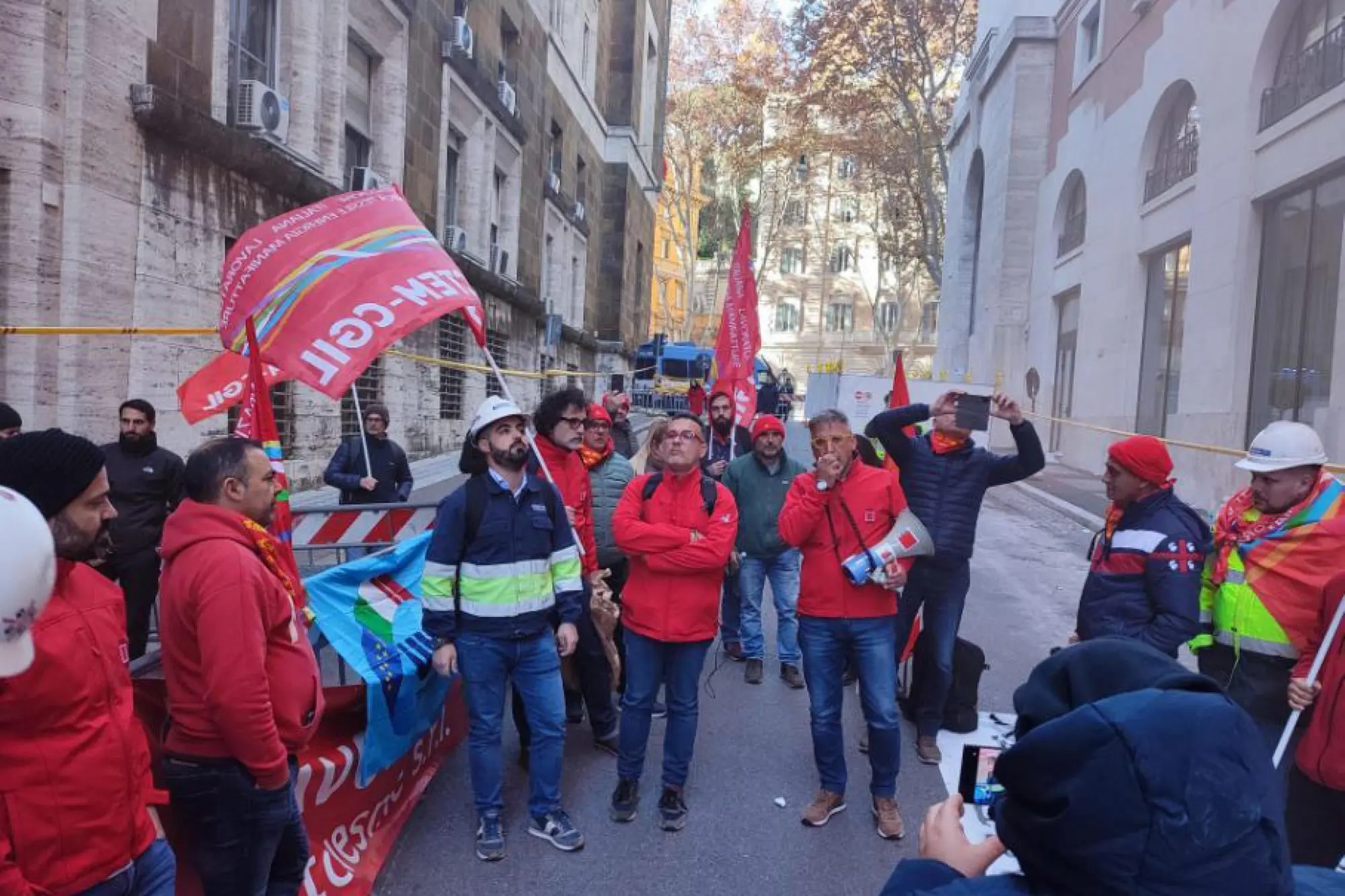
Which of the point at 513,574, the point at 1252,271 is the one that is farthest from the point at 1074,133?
the point at 513,574

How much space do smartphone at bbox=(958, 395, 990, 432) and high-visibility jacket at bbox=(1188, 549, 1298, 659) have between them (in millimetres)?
1227

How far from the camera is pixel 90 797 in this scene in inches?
72.4

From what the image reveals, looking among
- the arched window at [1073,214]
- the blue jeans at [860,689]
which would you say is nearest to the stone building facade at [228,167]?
the blue jeans at [860,689]

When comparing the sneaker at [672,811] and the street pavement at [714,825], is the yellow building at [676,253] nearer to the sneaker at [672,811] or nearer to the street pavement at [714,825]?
the street pavement at [714,825]

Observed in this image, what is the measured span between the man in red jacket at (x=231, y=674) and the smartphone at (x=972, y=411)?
3126 mm

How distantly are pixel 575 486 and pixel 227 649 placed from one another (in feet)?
8.51

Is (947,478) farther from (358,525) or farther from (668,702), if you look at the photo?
(358,525)

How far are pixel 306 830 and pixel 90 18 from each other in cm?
700

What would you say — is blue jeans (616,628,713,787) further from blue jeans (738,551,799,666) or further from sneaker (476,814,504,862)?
blue jeans (738,551,799,666)

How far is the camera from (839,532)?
3.96 m

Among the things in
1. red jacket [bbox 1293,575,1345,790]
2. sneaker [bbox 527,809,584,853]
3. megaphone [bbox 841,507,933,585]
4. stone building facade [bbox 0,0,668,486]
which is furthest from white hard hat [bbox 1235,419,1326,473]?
stone building facade [bbox 0,0,668,486]

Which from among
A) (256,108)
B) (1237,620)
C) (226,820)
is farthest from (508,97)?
(226,820)

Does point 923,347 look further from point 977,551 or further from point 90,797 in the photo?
point 90,797

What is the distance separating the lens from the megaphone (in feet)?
12.4
